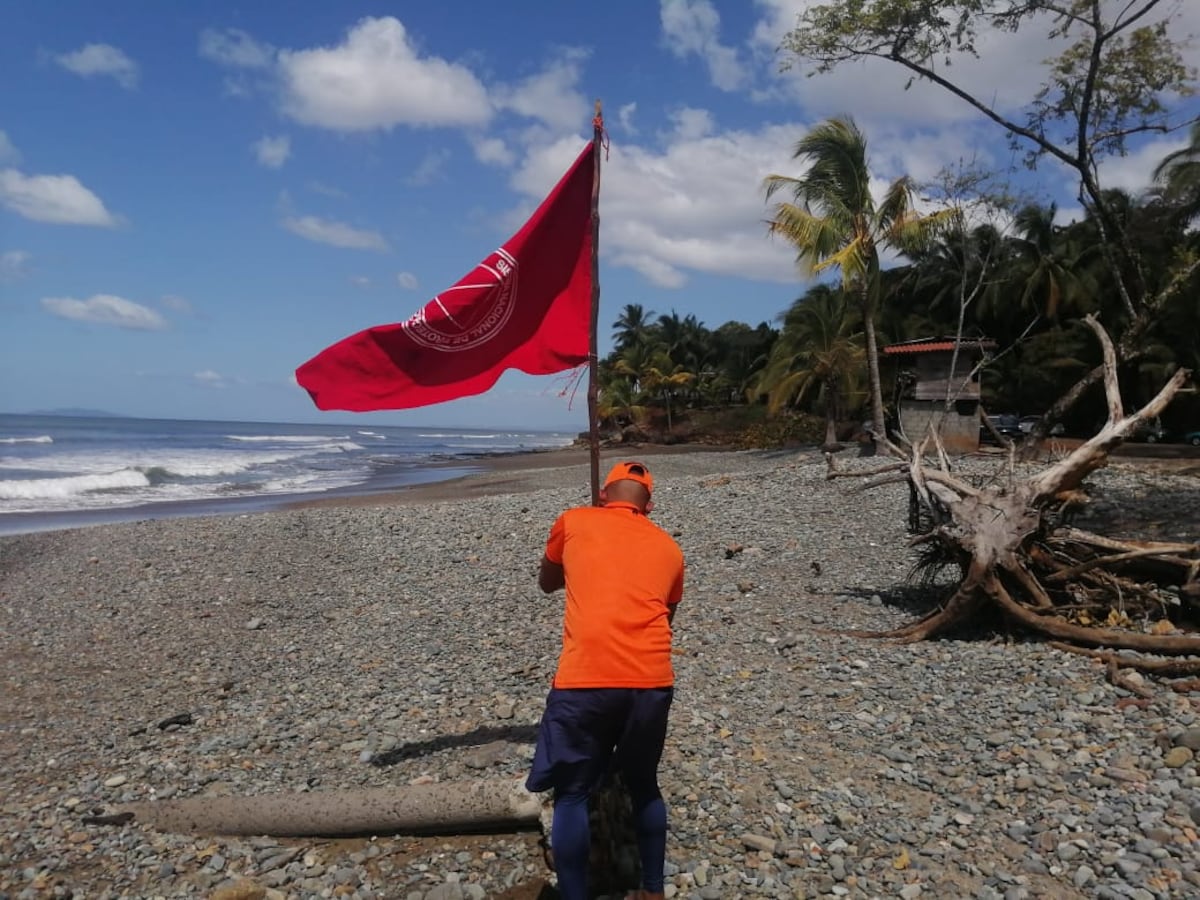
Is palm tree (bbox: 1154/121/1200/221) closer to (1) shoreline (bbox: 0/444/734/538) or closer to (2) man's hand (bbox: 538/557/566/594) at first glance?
(1) shoreline (bbox: 0/444/734/538)

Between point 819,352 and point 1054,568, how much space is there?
23.6m

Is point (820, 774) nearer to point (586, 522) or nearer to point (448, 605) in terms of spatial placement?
point (586, 522)

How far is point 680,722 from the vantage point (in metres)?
5.78

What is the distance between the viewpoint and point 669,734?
5.55 m

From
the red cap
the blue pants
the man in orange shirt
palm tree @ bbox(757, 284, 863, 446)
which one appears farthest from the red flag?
palm tree @ bbox(757, 284, 863, 446)

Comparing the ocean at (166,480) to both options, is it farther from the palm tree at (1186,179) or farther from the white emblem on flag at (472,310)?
the palm tree at (1186,179)

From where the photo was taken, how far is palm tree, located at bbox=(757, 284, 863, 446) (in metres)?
30.5

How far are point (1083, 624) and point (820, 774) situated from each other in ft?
12.0

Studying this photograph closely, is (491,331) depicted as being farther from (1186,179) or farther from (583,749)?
(1186,179)

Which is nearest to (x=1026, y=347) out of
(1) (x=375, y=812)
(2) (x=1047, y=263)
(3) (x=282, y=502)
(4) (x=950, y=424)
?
(2) (x=1047, y=263)

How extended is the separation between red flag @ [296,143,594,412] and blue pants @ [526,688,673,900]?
99.6 inches

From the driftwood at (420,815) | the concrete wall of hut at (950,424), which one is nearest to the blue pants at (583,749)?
the driftwood at (420,815)

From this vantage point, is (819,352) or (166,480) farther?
(166,480)

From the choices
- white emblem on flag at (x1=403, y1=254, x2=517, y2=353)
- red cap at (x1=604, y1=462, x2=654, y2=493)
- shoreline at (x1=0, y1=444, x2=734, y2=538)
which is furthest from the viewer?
shoreline at (x1=0, y1=444, x2=734, y2=538)
